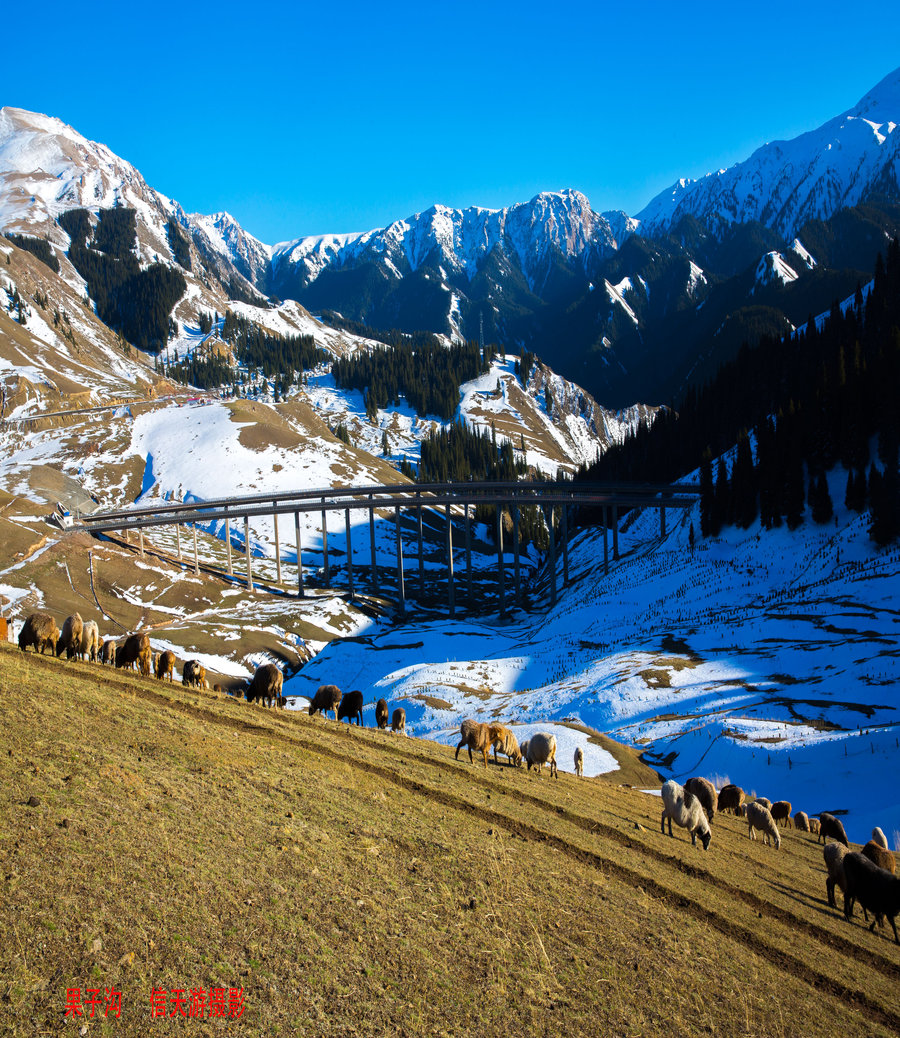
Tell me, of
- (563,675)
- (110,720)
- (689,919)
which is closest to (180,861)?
(110,720)

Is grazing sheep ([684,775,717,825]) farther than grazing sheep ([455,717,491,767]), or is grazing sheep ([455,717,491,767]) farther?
grazing sheep ([684,775,717,825])

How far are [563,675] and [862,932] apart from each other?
58500 mm

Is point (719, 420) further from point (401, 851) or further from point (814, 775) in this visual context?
point (401, 851)

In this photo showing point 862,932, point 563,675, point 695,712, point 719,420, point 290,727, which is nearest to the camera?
point 862,932

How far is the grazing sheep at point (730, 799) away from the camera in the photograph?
3419 cm

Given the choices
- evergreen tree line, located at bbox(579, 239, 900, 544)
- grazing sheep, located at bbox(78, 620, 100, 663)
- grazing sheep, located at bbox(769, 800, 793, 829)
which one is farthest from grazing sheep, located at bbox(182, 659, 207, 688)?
evergreen tree line, located at bbox(579, 239, 900, 544)

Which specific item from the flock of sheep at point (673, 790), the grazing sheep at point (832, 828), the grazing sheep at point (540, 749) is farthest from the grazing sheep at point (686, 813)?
the grazing sheep at point (832, 828)

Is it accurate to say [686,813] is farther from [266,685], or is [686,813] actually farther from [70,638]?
[70,638]

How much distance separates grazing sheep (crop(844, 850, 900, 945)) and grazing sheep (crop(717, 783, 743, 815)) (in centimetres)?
1390

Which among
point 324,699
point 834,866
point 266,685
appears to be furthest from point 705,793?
point 266,685

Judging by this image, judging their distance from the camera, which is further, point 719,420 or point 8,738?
point 719,420

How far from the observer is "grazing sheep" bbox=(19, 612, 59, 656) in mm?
28922

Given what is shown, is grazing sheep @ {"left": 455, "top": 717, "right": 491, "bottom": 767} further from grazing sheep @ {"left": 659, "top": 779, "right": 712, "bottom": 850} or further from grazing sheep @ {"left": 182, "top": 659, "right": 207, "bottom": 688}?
grazing sheep @ {"left": 182, "top": 659, "right": 207, "bottom": 688}

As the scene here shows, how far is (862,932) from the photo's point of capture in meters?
19.3
